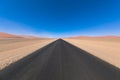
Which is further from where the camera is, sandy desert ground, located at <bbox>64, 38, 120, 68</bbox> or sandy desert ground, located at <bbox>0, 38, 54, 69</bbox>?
sandy desert ground, located at <bbox>64, 38, 120, 68</bbox>

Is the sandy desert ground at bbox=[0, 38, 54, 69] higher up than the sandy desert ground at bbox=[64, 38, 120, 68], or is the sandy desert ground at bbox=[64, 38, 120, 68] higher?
the sandy desert ground at bbox=[64, 38, 120, 68]

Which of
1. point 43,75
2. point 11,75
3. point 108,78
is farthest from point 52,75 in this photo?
point 108,78

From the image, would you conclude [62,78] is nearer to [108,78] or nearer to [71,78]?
[71,78]

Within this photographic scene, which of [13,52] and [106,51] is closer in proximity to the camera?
[13,52]

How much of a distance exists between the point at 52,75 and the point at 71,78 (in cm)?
94

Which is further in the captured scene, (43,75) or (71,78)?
(43,75)

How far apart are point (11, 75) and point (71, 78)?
2781mm

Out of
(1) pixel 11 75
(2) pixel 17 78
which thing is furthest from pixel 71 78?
(1) pixel 11 75

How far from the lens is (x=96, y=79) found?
18.6 ft

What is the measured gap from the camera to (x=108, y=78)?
591 cm

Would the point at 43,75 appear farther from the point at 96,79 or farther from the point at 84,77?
the point at 96,79

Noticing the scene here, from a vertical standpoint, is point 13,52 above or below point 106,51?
below

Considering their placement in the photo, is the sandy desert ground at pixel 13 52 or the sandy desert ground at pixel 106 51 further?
the sandy desert ground at pixel 106 51

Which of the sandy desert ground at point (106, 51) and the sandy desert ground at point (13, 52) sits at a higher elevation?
the sandy desert ground at point (106, 51)
